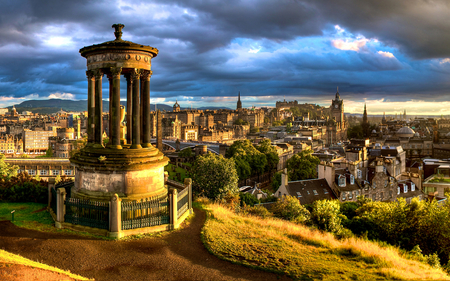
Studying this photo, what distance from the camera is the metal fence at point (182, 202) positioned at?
15.7 metres

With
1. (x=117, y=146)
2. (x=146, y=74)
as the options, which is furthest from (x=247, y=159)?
(x=117, y=146)

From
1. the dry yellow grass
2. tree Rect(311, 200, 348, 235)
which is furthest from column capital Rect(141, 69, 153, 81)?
tree Rect(311, 200, 348, 235)

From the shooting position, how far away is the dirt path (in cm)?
1080

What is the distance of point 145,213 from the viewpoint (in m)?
14.8

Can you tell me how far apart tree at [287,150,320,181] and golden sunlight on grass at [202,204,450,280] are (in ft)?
137

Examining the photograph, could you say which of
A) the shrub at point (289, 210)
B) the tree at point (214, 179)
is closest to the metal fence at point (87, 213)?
the shrub at point (289, 210)

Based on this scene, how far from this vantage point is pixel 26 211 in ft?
55.7

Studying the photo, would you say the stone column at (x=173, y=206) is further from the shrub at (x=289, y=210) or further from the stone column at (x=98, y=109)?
the shrub at (x=289, y=210)

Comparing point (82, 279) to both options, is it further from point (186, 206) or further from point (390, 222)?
point (390, 222)

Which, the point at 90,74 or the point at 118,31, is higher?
the point at 118,31

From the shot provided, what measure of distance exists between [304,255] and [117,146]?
9.47 meters

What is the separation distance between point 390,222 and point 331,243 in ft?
36.9

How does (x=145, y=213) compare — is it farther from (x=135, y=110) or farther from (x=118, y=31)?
(x=118, y=31)

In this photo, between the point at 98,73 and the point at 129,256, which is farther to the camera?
the point at 98,73
